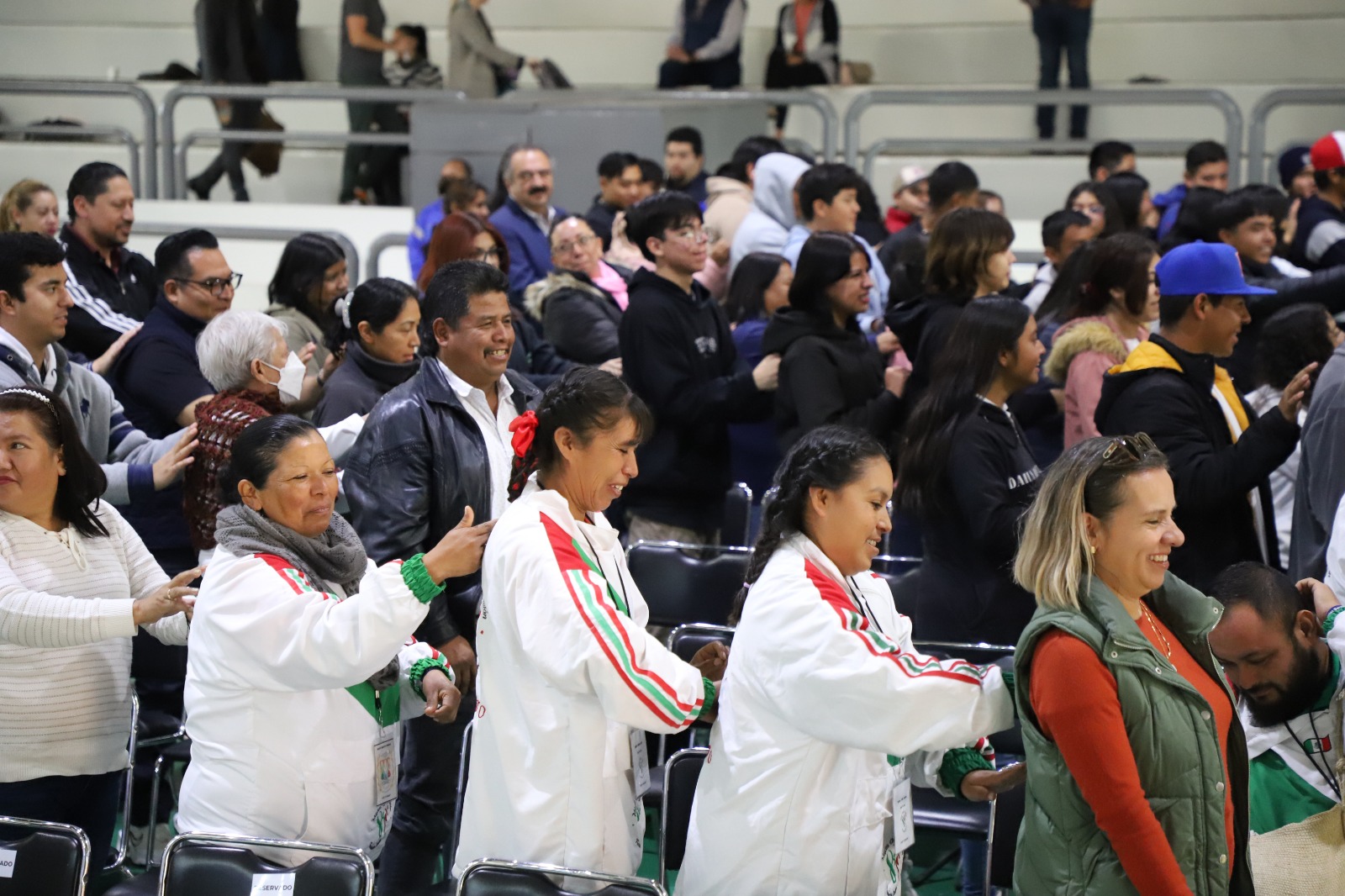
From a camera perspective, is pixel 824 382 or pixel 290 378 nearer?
pixel 290 378

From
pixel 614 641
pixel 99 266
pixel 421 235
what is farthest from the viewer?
pixel 421 235

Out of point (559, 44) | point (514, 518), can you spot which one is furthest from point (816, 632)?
point (559, 44)

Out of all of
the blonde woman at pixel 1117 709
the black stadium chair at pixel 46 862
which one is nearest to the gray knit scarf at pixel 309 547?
the black stadium chair at pixel 46 862

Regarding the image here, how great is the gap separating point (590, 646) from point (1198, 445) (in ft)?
5.67

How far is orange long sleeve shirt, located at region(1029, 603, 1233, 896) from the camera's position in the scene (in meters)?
2.24

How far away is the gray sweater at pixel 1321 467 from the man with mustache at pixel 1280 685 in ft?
2.03

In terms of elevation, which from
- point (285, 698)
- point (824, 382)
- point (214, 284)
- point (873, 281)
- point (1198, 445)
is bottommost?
point (285, 698)

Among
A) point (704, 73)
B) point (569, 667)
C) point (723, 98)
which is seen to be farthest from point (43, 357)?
point (704, 73)

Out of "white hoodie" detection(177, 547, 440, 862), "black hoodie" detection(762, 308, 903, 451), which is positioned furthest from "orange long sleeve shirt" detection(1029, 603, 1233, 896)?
"black hoodie" detection(762, 308, 903, 451)

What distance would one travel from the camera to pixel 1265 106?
7.33m

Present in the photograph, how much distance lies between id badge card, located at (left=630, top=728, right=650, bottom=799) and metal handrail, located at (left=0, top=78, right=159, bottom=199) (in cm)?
675

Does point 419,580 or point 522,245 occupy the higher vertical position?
point 522,245

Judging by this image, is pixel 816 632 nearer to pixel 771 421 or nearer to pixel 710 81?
pixel 771 421

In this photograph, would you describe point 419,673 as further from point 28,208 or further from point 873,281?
point 28,208
